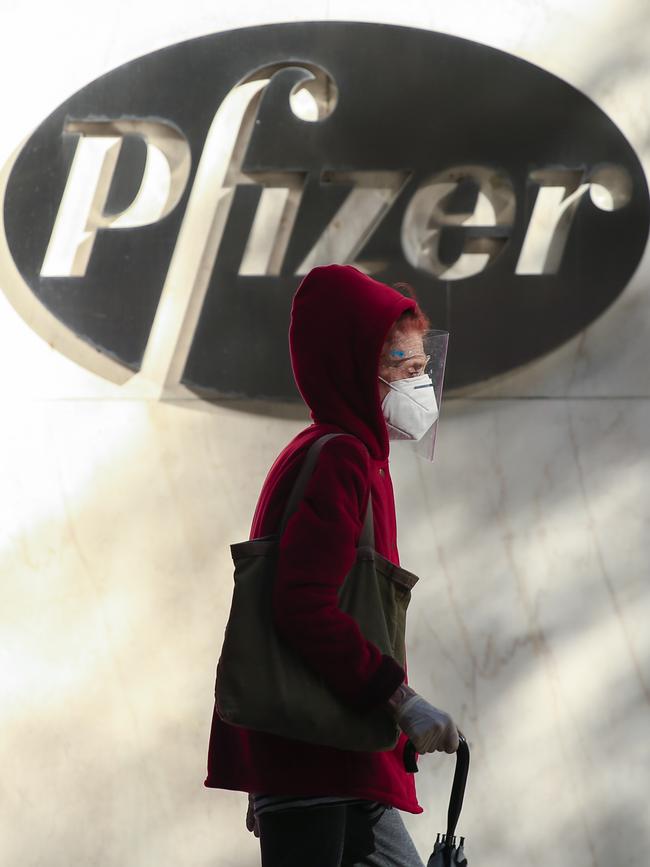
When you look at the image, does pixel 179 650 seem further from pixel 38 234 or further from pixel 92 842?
pixel 38 234

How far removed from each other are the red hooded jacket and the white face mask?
0.09m

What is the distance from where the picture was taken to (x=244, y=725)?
70.5 inches

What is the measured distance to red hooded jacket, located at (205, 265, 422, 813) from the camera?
1.77m

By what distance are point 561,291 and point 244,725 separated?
1799 millimetres

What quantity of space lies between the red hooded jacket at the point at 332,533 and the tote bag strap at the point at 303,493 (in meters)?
0.02

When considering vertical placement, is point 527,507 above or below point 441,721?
above

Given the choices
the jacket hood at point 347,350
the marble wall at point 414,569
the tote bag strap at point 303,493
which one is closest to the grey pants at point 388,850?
the tote bag strap at point 303,493

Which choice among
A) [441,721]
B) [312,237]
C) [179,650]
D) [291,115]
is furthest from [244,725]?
[291,115]

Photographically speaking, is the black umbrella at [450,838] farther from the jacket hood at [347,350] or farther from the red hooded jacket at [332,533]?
the jacket hood at [347,350]

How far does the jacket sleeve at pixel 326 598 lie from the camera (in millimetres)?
1766

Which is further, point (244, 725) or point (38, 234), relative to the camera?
point (38, 234)

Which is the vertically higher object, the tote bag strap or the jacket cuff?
the tote bag strap

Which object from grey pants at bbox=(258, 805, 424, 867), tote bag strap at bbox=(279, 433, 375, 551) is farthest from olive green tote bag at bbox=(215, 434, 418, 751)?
grey pants at bbox=(258, 805, 424, 867)

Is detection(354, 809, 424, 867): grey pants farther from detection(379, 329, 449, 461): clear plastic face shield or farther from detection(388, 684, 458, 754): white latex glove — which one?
detection(379, 329, 449, 461): clear plastic face shield
